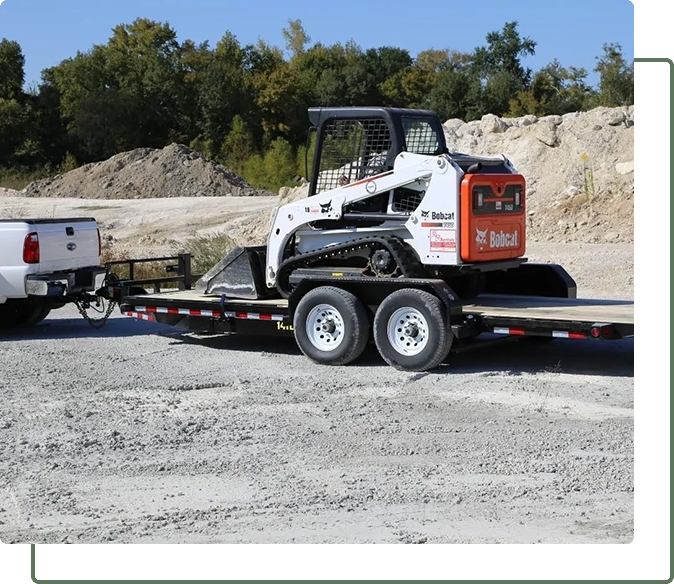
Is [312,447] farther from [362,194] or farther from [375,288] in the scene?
[362,194]

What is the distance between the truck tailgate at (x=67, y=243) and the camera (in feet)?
45.4

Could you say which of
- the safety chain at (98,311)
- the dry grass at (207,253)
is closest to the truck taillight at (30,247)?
the safety chain at (98,311)

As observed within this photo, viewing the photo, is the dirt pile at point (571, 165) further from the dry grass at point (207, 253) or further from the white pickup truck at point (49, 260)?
the white pickup truck at point (49, 260)

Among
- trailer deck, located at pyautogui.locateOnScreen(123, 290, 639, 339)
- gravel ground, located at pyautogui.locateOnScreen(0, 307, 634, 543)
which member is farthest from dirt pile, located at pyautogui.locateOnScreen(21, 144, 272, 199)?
gravel ground, located at pyautogui.locateOnScreen(0, 307, 634, 543)

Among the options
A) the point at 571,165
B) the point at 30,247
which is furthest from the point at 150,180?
the point at 30,247

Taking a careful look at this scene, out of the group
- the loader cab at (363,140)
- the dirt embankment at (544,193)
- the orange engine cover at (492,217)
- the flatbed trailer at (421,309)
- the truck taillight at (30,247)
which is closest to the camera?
the flatbed trailer at (421,309)

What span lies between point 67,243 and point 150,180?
108ft

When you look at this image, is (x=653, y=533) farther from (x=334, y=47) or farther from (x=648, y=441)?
(x=334, y=47)

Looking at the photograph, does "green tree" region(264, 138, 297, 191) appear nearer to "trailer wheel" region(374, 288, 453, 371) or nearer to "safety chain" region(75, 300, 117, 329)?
"safety chain" region(75, 300, 117, 329)

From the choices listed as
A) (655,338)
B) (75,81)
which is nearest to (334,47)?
(75,81)

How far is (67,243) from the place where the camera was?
559 inches

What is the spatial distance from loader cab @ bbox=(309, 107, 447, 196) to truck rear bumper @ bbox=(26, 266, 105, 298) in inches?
125

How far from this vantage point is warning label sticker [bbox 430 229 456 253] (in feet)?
38.1

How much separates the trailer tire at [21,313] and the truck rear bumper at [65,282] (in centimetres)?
108
